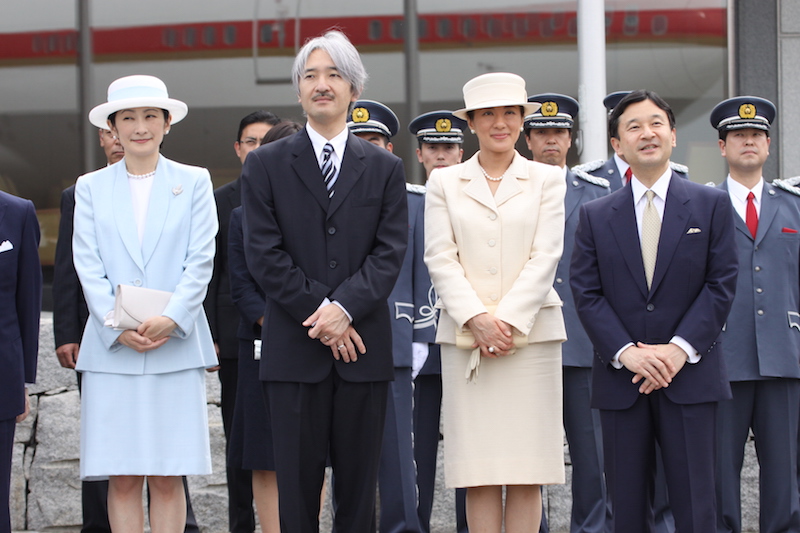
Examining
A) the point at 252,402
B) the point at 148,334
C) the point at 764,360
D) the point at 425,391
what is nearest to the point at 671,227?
the point at 764,360

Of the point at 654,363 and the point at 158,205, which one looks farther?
the point at 158,205

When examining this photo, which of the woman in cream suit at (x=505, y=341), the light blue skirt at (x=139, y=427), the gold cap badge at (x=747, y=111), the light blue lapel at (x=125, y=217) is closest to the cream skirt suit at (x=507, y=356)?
the woman in cream suit at (x=505, y=341)

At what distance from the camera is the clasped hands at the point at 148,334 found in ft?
12.8

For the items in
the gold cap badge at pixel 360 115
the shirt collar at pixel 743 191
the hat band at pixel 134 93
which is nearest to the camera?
the hat band at pixel 134 93

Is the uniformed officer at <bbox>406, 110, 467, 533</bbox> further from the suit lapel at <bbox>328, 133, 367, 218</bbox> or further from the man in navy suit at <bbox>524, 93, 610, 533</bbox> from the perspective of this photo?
the suit lapel at <bbox>328, 133, 367, 218</bbox>

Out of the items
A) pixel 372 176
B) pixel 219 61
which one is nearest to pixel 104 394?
pixel 372 176

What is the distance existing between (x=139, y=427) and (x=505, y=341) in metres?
1.39

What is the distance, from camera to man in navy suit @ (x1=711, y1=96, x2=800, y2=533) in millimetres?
4621

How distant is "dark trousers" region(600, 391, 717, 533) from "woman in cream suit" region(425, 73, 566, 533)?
238mm

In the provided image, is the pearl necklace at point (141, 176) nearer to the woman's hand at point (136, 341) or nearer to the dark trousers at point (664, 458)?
the woman's hand at point (136, 341)

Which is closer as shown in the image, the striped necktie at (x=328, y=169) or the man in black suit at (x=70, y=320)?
the striped necktie at (x=328, y=169)

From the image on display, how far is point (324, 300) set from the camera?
139 inches

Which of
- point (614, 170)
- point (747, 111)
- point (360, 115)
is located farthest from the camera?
point (614, 170)

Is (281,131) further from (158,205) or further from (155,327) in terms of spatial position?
(155,327)
